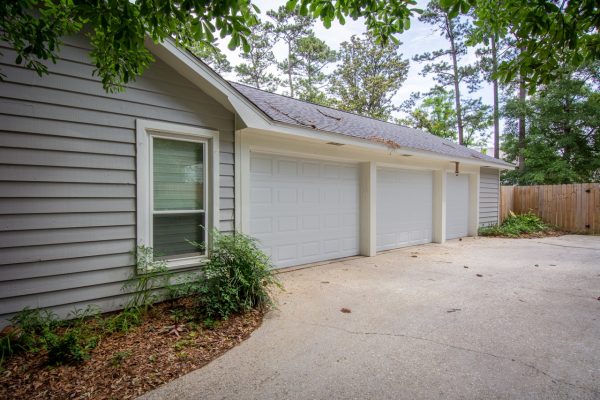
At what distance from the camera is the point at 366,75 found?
65.7 feet

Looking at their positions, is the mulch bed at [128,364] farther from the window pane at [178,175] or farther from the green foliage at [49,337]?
the window pane at [178,175]

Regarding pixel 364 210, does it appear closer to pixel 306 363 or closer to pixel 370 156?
pixel 370 156

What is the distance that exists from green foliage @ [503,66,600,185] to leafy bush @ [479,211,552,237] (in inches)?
172

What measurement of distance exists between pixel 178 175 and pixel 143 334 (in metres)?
2.01

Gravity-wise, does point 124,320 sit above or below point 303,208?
below

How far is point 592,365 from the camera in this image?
268 cm

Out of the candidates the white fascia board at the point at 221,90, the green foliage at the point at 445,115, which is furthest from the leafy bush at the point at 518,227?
the green foliage at the point at 445,115

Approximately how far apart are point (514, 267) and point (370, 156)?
3.61m

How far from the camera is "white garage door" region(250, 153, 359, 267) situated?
5516 millimetres

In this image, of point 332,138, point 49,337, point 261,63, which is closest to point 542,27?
point 332,138

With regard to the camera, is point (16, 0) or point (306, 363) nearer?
point (16, 0)

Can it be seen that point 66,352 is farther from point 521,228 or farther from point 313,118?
point 521,228

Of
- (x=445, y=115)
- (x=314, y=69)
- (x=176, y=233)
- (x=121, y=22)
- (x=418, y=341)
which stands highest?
(x=314, y=69)

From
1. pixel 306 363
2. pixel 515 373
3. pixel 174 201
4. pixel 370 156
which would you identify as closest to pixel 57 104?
pixel 174 201
